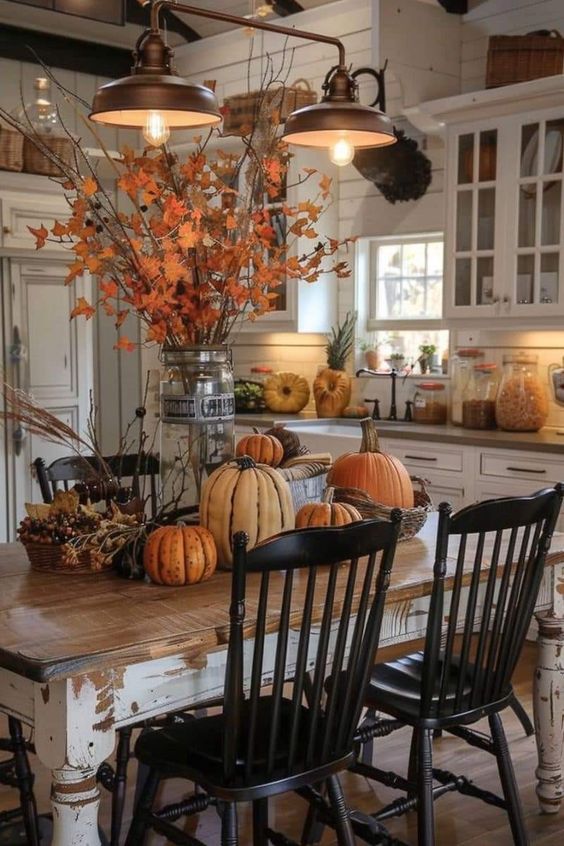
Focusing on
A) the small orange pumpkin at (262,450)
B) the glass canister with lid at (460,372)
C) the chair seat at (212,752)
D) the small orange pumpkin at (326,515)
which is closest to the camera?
the chair seat at (212,752)

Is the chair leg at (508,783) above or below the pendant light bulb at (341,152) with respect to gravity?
below

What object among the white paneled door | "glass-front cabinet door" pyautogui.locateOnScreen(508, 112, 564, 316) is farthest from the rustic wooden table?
the white paneled door

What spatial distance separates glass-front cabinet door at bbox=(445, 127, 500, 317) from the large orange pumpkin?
2249 millimetres

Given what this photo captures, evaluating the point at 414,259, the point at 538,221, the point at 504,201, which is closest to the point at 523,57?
the point at 504,201

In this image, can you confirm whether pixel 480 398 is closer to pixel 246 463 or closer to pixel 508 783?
pixel 508 783

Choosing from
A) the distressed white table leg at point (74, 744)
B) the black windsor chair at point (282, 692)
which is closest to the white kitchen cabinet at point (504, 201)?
the black windsor chair at point (282, 692)

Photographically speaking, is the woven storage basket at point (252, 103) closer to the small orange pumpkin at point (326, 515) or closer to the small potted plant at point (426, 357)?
the small potted plant at point (426, 357)

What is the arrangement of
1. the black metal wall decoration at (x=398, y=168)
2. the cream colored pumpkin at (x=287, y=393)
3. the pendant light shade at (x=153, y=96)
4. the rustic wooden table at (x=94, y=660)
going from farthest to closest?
the cream colored pumpkin at (x=287, y=393) → the black metal wall decoration at (x=398, y=168) → the pendant light shade at (x=153, y=96) → the rustic wooden table at (x=94, y=660)

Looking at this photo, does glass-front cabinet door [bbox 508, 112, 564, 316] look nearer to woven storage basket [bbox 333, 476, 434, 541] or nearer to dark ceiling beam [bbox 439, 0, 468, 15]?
dark ceiling beam [bbox 439, 0, 468, 15]

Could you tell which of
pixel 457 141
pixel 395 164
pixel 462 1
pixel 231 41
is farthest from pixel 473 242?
pixel 231 41

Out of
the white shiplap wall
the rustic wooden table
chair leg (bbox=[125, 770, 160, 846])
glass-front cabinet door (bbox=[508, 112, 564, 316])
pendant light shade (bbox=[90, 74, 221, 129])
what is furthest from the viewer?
the white shiplap wall

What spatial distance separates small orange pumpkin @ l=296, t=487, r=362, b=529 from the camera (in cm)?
237

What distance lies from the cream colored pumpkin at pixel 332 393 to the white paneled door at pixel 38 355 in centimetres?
126

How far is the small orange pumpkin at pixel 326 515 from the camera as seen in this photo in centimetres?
237
